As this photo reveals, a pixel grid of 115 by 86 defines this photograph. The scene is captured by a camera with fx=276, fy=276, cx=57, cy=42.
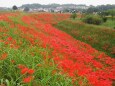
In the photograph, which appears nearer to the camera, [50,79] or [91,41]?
[50,79]

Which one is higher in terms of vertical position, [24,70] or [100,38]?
[24,70]

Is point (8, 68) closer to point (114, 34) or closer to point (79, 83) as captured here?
point (79, 83)

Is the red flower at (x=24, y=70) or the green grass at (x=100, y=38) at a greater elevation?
the red flower at (x=24, y=70)

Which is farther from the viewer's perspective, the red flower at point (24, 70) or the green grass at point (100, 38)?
the green grass at point (100, 38)

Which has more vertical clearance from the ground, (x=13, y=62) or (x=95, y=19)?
(x=13, y=62)

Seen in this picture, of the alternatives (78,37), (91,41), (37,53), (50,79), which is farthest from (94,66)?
(78,37)

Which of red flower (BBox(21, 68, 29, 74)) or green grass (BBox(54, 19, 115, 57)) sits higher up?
red flower (BBox(21, 68, 29, 74))

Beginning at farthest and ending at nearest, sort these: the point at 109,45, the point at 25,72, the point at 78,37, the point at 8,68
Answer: the point at 78,37
the point at 109,45
the point at 8,68
the point at 25,72

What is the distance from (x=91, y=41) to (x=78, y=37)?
3818 mm

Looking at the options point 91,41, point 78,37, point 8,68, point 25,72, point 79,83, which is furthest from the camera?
point 78,37

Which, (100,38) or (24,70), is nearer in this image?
(24,70)

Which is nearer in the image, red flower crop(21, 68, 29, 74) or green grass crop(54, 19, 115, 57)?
red flower crop(21, 68, 29, 74)

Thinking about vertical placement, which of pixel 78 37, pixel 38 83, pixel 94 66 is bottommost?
pixel 78 37

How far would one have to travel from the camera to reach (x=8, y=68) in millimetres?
7973
